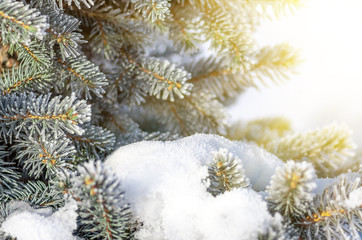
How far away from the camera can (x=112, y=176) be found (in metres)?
0.46

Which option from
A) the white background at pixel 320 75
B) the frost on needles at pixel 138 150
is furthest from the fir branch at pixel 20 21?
the white background at pixel 320 75

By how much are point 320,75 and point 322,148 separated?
87 cm

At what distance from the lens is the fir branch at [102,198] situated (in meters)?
0.44

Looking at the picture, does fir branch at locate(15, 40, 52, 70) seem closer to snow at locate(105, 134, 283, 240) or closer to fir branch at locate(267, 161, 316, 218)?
snow at locate(105, 134, 283, 240)

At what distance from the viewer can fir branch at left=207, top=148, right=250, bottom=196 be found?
0.53m

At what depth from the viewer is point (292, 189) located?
460 mm

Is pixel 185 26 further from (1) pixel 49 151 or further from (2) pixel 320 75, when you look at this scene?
(2) pixel 320 75

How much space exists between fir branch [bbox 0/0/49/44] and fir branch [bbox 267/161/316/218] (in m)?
0.46

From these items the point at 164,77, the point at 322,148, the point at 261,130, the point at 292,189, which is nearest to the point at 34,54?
the point at 164,77

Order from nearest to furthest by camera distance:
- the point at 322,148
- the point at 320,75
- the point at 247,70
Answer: the point at 322,148, the point at 247,70, the point at 320,75

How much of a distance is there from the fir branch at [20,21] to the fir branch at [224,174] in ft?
1.22

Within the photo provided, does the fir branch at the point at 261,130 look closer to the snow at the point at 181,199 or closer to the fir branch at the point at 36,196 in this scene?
the snow at the point at 181,199

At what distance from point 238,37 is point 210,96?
25cm

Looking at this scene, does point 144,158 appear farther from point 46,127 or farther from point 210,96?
point 210,96
